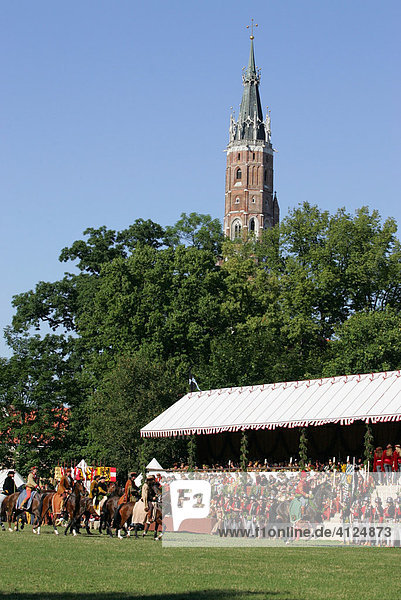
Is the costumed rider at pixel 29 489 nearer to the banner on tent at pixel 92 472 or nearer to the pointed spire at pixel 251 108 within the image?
the banner on tent at pixel 92 472

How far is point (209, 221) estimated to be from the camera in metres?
72.6

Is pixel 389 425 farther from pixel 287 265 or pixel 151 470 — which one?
pixel 287 265

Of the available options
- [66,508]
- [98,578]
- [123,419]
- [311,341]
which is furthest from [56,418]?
[98,578]

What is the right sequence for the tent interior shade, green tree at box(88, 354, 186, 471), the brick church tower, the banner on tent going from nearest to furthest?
the tent interior shade
the banner on tent
green tree at box(88, 354, 186, 471)
the brick church tower

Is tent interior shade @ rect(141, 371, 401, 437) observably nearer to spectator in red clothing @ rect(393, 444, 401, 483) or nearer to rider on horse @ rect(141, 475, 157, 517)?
spectator in red clothing @ rect(393, 444, 401, 483)

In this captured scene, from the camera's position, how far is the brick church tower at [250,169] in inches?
5044

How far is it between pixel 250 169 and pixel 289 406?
324 ft

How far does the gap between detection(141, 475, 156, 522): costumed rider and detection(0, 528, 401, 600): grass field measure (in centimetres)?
301

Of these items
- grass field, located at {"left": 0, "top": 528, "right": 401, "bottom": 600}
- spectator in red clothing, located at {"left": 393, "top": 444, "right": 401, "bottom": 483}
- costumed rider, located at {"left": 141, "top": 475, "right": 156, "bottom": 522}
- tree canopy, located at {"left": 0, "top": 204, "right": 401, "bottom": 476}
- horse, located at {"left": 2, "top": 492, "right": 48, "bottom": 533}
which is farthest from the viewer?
tree canopy, located at {"left": 0, "top": 204, "right": 401, "bottom": 476}

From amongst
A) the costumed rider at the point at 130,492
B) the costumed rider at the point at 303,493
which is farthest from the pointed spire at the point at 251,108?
the costumed rider at the point at 303,493

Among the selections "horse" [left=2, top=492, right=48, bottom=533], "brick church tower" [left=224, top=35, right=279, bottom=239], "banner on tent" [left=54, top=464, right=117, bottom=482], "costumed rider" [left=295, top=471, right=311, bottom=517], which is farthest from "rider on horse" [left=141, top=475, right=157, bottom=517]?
"brick church tower" [left=224, top=35, right=279, bottom=239]

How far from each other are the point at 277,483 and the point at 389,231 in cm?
4200

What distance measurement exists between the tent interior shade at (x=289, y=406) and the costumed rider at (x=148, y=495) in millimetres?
7952

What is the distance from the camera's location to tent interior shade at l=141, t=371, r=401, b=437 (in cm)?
3014
